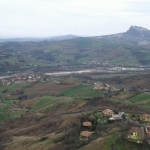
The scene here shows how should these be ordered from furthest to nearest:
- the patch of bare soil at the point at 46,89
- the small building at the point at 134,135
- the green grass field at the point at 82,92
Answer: the patch of bare soil at the point at 46,89 < the green grass field at the point at 82,92 < the small building at the point at 134,135

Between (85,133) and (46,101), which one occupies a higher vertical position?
(85,133)

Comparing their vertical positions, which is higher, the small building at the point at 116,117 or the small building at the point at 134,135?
the small building at the point at 134,135

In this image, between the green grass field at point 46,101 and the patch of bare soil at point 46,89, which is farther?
the patch of bare soil at point 46,89

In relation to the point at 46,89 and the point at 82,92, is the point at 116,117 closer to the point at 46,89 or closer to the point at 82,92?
the point at 82,92

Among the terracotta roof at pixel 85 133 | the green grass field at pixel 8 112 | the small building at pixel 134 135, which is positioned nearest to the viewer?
the small building at pixel 134 135

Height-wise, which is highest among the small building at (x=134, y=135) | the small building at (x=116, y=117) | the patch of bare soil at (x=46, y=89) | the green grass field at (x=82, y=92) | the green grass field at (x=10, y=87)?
Answer: the small building at (x=134, y=135)

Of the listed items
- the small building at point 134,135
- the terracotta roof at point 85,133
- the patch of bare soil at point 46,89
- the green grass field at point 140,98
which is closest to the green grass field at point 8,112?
the patch of bare soil at point 46,89

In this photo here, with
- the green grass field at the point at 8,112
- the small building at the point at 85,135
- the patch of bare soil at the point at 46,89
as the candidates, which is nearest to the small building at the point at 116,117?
the small building at the point at 85,135

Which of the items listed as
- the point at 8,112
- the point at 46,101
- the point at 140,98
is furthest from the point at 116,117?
the point at 46,101

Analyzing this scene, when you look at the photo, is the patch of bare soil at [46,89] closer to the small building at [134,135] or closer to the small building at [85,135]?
the small building at [85,135]

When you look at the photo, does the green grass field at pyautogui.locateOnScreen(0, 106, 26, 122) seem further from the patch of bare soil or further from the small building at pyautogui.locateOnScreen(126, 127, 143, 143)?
the small building at pyautogui.locateOnScreen(126, 127, 143, 143)
